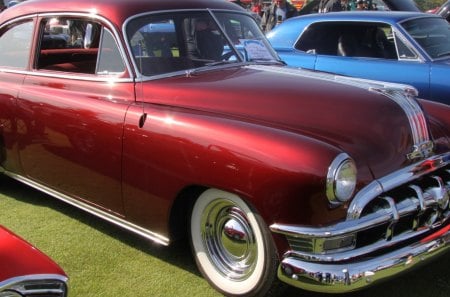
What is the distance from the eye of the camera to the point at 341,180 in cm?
258

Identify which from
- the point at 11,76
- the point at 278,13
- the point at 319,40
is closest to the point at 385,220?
the point at 11,76

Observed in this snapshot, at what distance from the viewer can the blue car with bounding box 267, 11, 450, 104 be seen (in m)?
5.70

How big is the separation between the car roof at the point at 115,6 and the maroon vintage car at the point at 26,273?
1.94 m

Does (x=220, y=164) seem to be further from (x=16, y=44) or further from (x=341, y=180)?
(x=16, y=44)

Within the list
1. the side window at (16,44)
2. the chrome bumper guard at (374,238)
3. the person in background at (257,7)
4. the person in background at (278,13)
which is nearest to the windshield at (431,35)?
the chrome bumper guard at (374,238)

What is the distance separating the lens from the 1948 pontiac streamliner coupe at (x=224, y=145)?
2598 millimetres

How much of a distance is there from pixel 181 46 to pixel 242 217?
142 cm

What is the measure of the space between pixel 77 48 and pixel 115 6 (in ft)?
3.10

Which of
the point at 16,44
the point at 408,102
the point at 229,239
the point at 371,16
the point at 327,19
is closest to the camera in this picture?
the point at 229,239

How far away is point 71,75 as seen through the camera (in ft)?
12.6

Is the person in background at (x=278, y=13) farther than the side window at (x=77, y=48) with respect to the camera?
Yes

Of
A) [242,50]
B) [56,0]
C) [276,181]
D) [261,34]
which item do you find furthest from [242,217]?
[56,0]

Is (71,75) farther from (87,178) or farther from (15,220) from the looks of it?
(15,220)

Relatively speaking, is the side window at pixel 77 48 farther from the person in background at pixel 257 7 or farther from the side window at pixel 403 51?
the person in background at pixel 257 7
